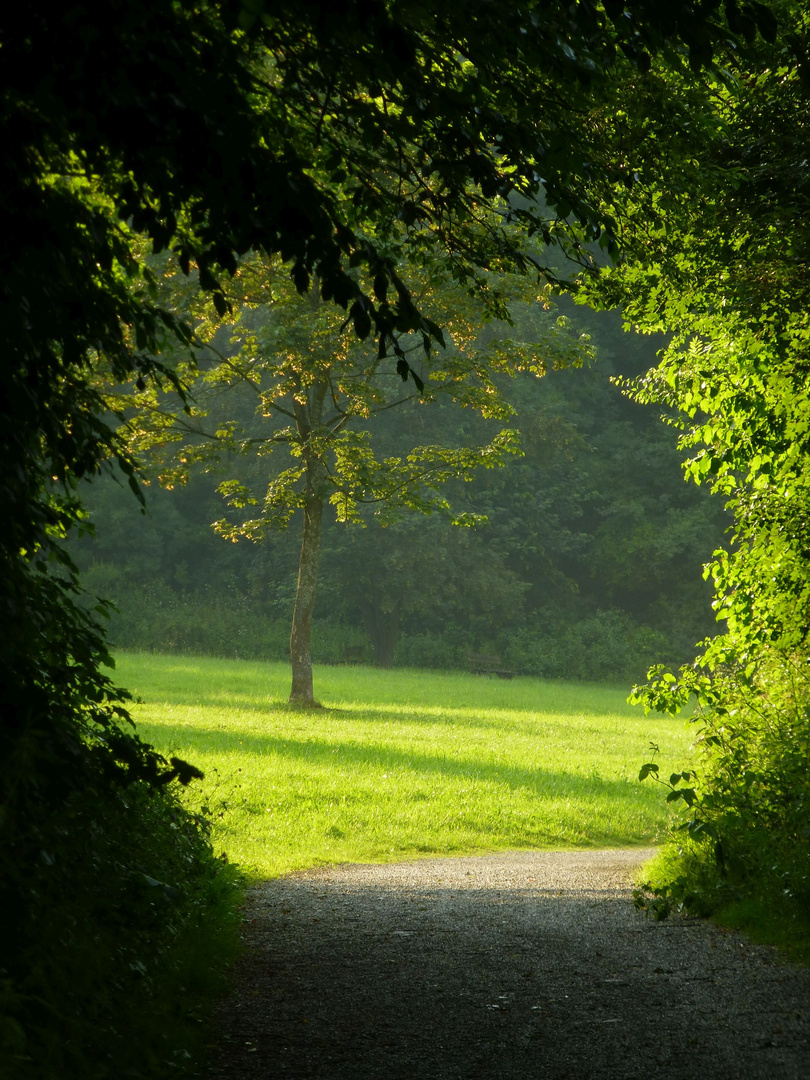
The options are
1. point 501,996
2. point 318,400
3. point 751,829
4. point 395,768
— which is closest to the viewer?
point 501,996

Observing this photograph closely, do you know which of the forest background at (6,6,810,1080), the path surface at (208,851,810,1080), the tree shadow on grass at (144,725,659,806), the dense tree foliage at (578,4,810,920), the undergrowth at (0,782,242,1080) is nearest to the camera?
the undergrowth at (0,782,242,1080)

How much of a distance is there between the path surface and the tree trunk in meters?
16.2

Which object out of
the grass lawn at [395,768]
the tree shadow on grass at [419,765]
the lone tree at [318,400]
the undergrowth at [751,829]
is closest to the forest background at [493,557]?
the grass lawn at [395,768]

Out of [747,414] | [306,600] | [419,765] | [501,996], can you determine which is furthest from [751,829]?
[306,600]

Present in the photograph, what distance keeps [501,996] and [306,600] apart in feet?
63.6

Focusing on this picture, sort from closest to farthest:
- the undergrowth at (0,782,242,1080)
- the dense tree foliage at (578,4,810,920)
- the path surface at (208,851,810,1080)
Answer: the undergrowth at (0,782,242,1080), the path surface at (208,851,810,1080), the dense tree foliage at (578,4,810,920)

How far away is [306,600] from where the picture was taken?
24453 millimetres

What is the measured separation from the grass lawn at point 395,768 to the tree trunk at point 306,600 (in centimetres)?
70

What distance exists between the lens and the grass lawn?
12250 mm

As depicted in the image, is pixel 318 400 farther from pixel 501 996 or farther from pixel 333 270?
pixel 333 270

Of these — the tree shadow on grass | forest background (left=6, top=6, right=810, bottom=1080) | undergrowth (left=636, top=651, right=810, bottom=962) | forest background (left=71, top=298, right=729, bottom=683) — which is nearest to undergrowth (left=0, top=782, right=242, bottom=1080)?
forest background (left=6, top=6, right=810, bottom=1080)

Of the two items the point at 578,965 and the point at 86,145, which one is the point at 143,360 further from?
the point at 578,965

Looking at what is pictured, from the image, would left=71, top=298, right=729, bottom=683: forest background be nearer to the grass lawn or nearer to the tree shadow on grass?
the grass lawn

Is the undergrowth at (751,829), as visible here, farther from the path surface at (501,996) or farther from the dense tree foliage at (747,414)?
the path surface at (501,996)
